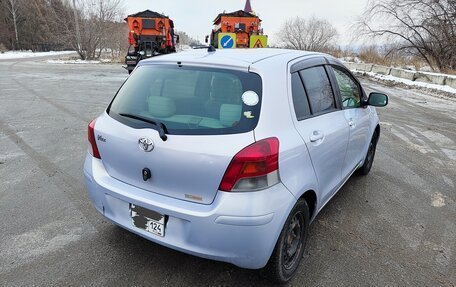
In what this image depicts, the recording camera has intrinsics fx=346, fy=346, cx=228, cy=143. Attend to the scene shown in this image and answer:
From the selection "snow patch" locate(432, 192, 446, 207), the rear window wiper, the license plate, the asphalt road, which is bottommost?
the asphalt road

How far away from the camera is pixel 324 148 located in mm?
2844

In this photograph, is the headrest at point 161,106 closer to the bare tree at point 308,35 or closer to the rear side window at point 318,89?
the rear side window at point 318,89

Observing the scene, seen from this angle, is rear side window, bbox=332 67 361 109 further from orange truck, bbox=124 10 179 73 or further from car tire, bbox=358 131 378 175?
orange truck, bbox=124 10 179 73

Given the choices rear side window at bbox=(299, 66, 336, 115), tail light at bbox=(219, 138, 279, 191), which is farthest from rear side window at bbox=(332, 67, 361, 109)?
tail light at bbox=(219, 138, 279, 191)

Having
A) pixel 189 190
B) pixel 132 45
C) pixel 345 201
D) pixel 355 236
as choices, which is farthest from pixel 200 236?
pixel 132 45

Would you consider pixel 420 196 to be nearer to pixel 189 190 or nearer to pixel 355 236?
pixel 355 236

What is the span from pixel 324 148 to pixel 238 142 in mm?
999

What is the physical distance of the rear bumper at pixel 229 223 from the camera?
213cm

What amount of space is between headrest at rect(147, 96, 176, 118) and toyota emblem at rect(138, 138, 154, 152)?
246 millimetres

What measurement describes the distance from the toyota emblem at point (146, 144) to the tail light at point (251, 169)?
0.55m

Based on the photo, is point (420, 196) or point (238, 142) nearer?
point (238, 142)

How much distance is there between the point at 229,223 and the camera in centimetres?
213

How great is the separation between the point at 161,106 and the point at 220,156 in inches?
29.5

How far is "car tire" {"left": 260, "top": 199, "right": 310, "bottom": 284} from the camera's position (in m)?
2.40
